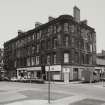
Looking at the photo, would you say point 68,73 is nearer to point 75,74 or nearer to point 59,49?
point 75,74

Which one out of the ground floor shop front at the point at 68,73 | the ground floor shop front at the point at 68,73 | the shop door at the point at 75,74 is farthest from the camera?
the shop door at the point at 75,74

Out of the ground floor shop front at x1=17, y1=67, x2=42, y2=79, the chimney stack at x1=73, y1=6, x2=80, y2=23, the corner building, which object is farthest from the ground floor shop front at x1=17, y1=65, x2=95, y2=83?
the chimney stack at x1=73, y1=6, x2=80, y2=23

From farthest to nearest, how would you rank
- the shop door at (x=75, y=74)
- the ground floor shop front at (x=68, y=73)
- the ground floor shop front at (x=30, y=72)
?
the ground floor shop front at (x=30, y=72) → the shop door at (x=75, y=74) → the ground floor shop front at (x=68, y=73)

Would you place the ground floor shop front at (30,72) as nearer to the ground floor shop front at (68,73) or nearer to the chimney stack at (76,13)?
the ground floor shop front at (68,73)

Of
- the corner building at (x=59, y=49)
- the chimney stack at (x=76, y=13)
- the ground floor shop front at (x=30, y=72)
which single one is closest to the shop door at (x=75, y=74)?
the corner building at (x=59, y=49)

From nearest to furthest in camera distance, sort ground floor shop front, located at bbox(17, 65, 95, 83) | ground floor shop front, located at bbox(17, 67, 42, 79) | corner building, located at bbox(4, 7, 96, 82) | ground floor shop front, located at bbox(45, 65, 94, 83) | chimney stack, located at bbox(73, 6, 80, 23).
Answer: ground floor shop front, located at bbox(17, 65, 95, 83), ground floor shop front, located at bbox(45, 65, 94, 83), corner building, located at bbox(4, 7, 96, 82), chimney stack, located at bbox(73, 6, 80, 23), ground floor shop front, located at bbox(17, 67, 42, 79)

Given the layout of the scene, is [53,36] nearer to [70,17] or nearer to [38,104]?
[70,17]

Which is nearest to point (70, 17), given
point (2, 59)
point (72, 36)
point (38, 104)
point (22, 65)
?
point (72, 36)

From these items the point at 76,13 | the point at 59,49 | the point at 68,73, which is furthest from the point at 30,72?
the point at 76,13

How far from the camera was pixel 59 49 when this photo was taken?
125 ft

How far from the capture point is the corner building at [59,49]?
37969 millimetres

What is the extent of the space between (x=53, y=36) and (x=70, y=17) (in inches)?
233

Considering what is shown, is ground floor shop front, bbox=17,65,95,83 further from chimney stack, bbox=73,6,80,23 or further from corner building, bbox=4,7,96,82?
chimney stack, bbox=73,6,80,23

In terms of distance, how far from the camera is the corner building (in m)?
38.0
